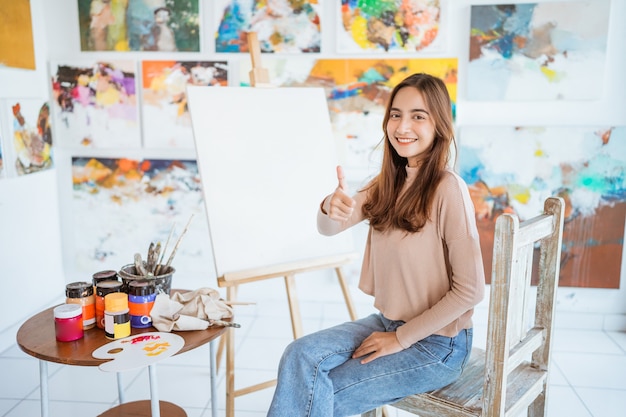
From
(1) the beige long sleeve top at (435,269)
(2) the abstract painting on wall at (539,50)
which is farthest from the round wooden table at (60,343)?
(2) the abstract painting on wall at (539,50)

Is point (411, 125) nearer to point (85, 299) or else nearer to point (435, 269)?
point (435, 269)

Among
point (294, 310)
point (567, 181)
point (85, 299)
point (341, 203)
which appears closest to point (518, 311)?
point (341, 203)

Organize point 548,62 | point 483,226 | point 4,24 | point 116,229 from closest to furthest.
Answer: point 4,24 → point 548,62 → point 483,226 → point 116,229

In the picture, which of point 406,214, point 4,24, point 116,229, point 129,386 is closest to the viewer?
point 406,214

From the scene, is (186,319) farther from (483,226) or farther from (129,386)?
(483,226)

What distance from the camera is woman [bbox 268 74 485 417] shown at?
4.21 ft

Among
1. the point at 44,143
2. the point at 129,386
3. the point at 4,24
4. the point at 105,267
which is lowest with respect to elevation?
the point at 129,386

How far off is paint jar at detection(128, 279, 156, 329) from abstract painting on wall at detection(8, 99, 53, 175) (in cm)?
152

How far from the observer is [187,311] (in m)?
1.48

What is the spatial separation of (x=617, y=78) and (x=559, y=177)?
541 millimetres

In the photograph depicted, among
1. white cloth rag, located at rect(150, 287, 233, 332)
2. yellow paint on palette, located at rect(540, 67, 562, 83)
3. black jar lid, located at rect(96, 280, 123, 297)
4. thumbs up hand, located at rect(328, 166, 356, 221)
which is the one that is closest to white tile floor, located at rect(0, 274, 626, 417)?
white cloth rag, located at rect(150, 287, 233, 332)

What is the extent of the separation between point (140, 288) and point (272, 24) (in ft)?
5.84

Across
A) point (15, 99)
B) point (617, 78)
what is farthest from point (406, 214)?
point (15, 99)

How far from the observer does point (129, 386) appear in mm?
2191
